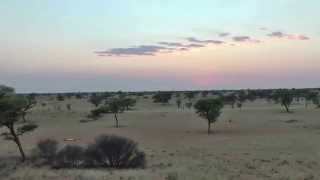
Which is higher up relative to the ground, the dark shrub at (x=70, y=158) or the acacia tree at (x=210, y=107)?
the acacia tree at (x=210, y=107)

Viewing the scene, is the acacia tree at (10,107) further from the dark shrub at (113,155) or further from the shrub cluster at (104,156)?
the dark shrub at (113,155)

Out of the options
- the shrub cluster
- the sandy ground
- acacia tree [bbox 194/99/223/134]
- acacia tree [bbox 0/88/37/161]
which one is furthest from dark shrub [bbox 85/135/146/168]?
acacia tree [bbox 194/99/223/134]

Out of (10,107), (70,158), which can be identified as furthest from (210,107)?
(70,158)

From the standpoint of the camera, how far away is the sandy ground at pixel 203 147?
31.5 meters

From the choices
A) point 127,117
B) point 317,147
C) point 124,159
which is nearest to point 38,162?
point 124,159

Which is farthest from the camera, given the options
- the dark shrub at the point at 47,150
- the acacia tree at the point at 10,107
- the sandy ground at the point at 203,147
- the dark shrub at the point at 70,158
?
the acacia tree at the point at 10,107

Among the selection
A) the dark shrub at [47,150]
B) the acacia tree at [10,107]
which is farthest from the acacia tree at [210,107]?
the dark shrub at [47,150]

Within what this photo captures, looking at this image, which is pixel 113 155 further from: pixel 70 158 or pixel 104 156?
pixel 70 158

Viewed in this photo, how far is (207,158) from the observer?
40062 mm

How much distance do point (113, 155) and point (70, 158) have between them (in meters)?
2.74

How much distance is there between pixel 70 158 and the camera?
119 ft

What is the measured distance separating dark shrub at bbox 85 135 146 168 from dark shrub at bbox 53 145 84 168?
509 millimetres

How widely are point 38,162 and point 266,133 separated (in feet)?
105

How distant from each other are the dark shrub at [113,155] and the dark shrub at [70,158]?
1.67ft
